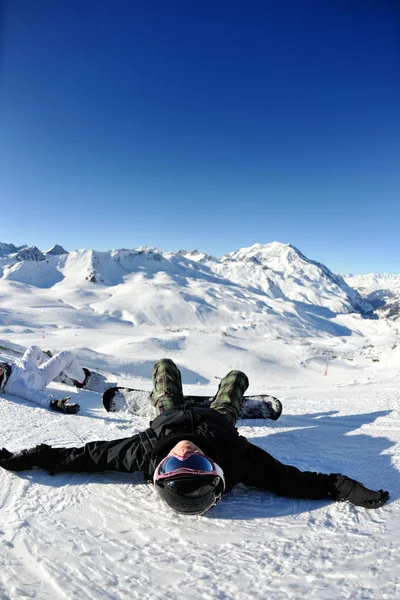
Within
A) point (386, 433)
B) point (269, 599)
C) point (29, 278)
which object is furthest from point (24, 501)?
point (29, 278)

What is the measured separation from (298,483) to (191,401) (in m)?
2.40

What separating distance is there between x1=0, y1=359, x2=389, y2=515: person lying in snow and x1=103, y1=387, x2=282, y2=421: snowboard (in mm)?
2006

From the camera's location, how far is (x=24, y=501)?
2432 mm

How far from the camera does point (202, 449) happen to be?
2574mm

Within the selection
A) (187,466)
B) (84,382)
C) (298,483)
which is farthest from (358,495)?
(84,382)

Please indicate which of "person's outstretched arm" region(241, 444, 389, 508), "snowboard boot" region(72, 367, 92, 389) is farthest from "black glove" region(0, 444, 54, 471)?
"snowboard boot" region(72, 367, 92, 389)

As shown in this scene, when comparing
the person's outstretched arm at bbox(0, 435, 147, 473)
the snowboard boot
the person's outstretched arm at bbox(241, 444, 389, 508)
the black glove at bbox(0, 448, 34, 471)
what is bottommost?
the snowboard boot

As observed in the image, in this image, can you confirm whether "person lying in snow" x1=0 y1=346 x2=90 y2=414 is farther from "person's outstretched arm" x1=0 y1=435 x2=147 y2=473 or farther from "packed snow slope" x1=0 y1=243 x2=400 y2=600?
"person's outstretched arm" x1=0 y1=435 x2=147 y2=473

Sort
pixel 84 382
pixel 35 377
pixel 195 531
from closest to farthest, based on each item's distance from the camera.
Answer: pixel 195 531 → pixel 35 377 → pixel 84 382

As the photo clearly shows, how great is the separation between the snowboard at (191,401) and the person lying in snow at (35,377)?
0.54m

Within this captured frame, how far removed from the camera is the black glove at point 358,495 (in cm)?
242

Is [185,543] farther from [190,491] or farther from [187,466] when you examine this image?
[187,466]

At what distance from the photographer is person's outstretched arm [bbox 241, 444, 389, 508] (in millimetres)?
2475

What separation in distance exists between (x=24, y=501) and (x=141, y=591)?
1.25m
